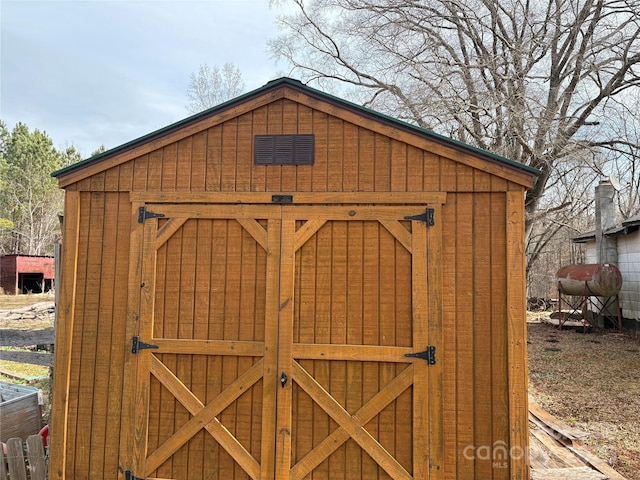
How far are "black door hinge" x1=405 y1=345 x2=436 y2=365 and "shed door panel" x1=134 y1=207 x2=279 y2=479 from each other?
1.18 m

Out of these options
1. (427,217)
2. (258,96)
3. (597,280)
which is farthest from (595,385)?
(258,96)

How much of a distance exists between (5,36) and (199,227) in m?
9.85

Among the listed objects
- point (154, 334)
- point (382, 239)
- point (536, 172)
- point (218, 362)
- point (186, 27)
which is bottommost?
point (218, 362)

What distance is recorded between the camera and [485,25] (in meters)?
12.7

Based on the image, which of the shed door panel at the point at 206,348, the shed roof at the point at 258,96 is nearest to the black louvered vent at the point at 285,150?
the shed roof at the point at 258,96

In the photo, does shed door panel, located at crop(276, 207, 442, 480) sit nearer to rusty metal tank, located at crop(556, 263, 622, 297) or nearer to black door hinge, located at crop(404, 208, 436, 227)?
black door hinge, located at crop(404, 208, 436, 227)

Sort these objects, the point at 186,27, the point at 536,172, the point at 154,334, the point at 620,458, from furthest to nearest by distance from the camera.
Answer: the point at 186,27, the point at 620,458, the point at 154,334, the point at 536,172

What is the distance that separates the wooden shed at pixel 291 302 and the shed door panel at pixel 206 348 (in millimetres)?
13

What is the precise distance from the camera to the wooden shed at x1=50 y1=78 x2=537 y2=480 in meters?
3.38

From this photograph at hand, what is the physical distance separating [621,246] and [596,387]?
6835 millimetres

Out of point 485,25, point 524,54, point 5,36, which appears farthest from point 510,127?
point 5,36

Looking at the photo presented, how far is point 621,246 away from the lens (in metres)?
11.9

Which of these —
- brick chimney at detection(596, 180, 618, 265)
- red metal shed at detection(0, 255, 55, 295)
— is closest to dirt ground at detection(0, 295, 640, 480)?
brick chimney at detection(596, 180, 618, 265)

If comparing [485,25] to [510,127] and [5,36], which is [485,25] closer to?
[510,127]
